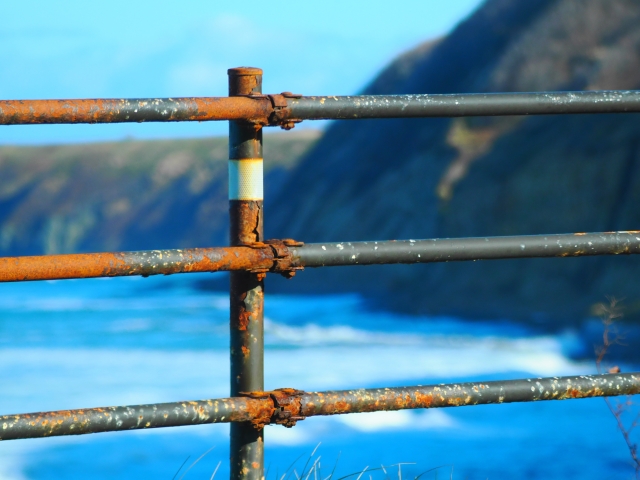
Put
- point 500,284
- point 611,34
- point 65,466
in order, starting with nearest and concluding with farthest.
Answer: point 65,466 → point 500,284 → point 611,34

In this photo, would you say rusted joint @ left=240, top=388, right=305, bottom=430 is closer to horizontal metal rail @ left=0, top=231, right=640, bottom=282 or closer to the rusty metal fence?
the rusty metal fence

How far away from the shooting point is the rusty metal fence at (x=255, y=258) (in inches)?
72.9

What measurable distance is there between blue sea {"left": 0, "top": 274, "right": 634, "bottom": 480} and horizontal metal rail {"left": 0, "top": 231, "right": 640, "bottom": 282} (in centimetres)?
55

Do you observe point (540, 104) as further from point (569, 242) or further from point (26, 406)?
point (26, 406)

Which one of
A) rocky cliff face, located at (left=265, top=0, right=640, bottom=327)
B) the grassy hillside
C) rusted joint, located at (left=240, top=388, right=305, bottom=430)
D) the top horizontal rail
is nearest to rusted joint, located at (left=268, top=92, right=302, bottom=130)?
the top horizontal rail

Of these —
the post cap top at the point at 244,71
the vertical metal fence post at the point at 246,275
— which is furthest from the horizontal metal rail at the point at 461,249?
the post cap top at the point at 244,71

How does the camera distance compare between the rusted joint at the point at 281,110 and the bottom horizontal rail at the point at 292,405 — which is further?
the rusted joint at the point at 281,110

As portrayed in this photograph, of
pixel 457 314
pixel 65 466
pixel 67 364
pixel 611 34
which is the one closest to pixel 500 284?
pixel 457 314

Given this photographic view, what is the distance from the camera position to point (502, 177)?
82.8 ft

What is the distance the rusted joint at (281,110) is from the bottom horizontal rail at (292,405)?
0.51 metres

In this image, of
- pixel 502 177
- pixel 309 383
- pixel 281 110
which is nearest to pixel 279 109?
pixel 281 110

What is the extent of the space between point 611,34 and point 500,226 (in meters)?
Result: 6.36

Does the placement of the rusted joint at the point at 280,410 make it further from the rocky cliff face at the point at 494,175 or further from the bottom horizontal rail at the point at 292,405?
the rocky cliff face at the point at 494,175

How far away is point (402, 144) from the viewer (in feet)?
103
